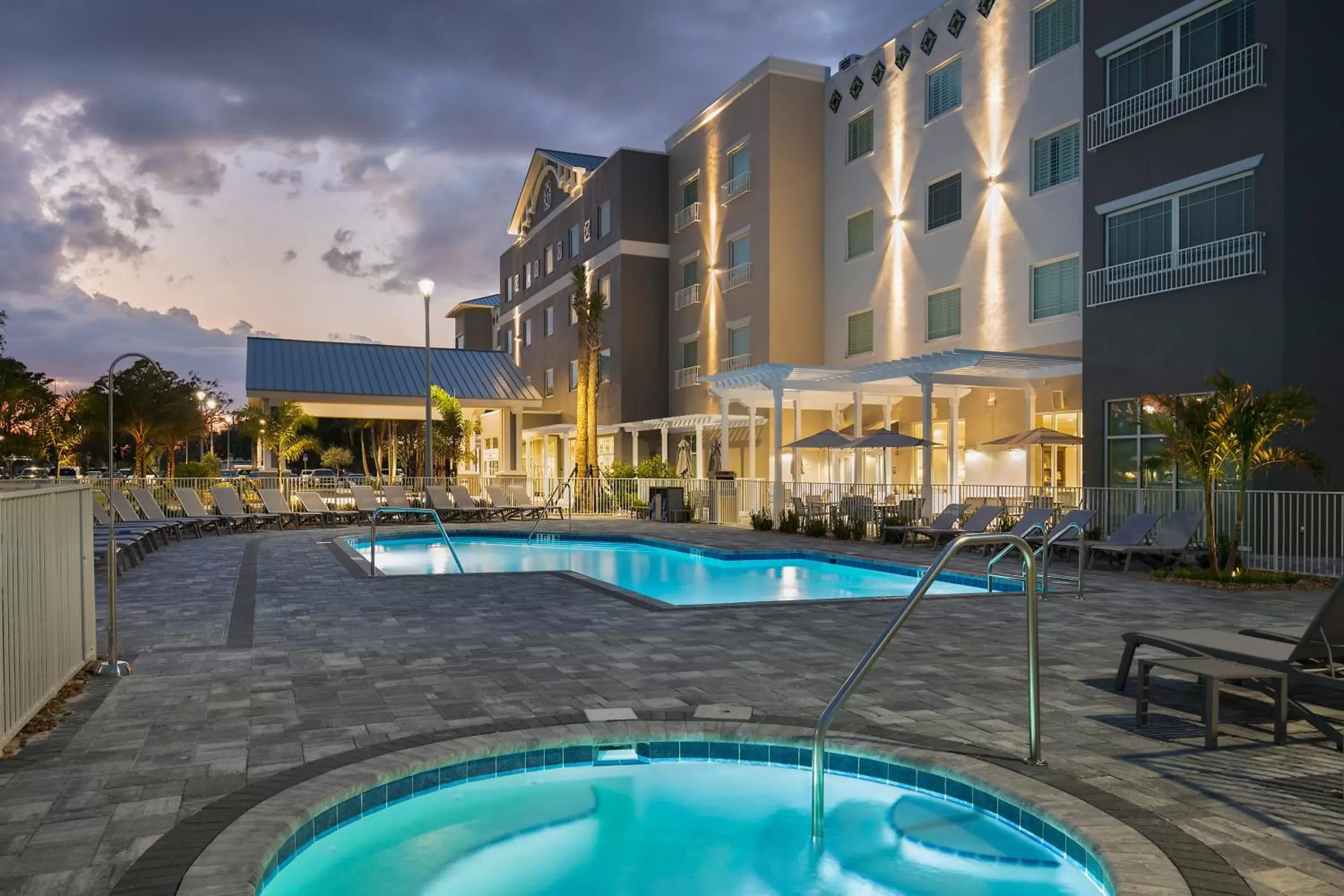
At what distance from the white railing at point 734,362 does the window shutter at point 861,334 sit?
334 cm

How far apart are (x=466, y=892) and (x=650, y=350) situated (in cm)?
3192

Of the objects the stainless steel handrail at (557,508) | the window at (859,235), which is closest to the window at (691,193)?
the window at (859,235)

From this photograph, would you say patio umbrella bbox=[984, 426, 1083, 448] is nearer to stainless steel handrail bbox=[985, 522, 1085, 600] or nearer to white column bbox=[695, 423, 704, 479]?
stainless steel handrail bbox=[985, 522, 1085, 600]

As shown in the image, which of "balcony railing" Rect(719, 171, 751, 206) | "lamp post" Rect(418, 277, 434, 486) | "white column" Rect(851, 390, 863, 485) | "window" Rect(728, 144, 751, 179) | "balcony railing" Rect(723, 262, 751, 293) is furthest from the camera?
"balcony railing" Rect(723, 262, 751, 293)

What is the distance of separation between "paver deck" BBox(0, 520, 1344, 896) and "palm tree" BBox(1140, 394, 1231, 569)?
1958 mm

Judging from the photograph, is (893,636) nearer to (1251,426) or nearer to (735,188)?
(1251,426)

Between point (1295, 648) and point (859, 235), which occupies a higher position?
point (859, 235)

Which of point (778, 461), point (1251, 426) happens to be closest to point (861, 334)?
point (778, 461)


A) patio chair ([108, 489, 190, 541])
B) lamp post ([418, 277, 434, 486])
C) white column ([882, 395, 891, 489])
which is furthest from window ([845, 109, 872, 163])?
patio chair ([108, 489, 190, 541])

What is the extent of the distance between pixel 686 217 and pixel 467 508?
14.6m

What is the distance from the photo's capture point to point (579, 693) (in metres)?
6.31

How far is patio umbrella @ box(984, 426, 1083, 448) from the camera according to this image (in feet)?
64.2

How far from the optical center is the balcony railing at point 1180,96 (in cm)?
1623

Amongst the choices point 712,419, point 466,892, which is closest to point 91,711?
point 466,892
